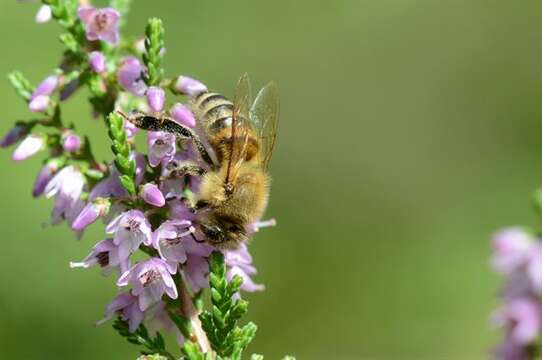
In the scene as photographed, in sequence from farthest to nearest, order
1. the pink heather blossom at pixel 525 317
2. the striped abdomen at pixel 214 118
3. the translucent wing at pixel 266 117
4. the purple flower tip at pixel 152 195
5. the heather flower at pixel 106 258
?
the translucent wing at pixel 266 117 < the striped abdomen at pixel 214 118 < the heather flower at pixel 106 258 < the purple flower tip at pixel 152 195 < the pink heather blossom at pixel 525 317

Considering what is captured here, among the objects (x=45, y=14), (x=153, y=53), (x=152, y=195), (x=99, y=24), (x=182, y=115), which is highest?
(x=45, y=14)

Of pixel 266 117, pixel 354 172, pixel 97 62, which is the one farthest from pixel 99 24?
pixel 354 172

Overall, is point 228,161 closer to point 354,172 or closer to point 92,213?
point 92,213

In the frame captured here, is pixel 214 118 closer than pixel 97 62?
No

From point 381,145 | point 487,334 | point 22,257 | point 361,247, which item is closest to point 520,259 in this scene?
point 22,257

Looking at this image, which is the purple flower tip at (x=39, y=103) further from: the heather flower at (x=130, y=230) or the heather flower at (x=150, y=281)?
the heather flower at (x=150, y=281)

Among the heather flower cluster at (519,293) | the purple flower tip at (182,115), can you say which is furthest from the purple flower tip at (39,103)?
the heather flower cluster at (519,293)

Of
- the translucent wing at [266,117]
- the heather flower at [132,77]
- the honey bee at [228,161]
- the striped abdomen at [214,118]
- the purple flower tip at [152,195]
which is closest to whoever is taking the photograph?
the purple flower tip at [152,195]
